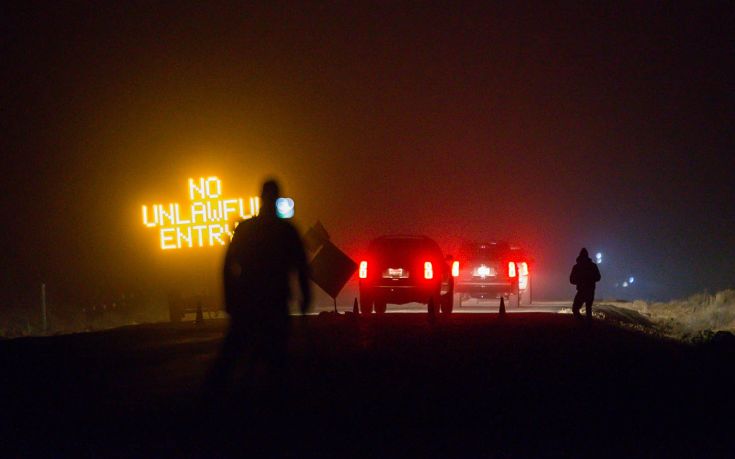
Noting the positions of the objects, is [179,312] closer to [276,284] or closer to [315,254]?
[315,254]

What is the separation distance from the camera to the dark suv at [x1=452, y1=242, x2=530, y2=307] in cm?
3219

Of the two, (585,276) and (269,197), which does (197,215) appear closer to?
(585,276)

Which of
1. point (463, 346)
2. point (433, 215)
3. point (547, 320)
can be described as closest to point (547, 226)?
point (433, 215)

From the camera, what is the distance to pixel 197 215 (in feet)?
147

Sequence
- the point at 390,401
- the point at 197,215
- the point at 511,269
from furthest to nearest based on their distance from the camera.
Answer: the point at 197,215, the point at 511,269, the point at 390,401

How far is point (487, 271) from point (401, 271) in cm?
715

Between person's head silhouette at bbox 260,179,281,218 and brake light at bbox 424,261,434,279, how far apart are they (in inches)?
630

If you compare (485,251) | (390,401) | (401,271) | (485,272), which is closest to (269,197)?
(390,401)

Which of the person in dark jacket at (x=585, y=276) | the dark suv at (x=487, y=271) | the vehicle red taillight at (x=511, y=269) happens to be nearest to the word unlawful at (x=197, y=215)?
the dark suv at (x=487, y=271)

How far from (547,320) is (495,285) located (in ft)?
26.6

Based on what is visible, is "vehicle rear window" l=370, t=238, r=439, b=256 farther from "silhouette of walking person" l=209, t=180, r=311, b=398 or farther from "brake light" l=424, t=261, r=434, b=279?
"silhouette of walking person" l=209, t=180, r=311, b=398

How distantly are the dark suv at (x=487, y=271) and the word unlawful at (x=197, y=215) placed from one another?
14.4 meters

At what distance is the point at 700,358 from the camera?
53.4ft

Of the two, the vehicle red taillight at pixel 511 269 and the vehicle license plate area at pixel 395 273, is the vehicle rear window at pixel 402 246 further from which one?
the vehicle red taillight at pixel 511 269
